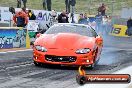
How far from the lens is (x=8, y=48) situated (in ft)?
64.6

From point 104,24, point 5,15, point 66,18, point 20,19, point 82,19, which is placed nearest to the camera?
point 20,19

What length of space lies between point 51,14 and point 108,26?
9.63m

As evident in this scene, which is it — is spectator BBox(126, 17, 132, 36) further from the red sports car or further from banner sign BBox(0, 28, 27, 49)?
the red sports car

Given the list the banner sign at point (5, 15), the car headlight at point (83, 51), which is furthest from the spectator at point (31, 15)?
the car headlight at point (83, 51)

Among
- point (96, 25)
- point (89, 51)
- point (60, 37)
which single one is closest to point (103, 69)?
point (89, 51)

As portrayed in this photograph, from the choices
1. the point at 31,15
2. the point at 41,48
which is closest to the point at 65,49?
the point at 41,48

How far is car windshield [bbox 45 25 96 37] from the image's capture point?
42.0ft

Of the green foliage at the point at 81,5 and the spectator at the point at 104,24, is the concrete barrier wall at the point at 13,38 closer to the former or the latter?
the spectator at the point at 104,24

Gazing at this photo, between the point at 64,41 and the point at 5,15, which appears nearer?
the point at 64,41

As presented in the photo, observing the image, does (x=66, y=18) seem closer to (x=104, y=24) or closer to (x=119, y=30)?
(x=104, y=24)

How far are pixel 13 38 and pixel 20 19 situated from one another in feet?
7.21

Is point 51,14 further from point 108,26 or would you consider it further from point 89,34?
point 89,34

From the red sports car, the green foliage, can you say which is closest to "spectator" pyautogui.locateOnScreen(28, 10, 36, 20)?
the red sports car

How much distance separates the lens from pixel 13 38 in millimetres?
20219
